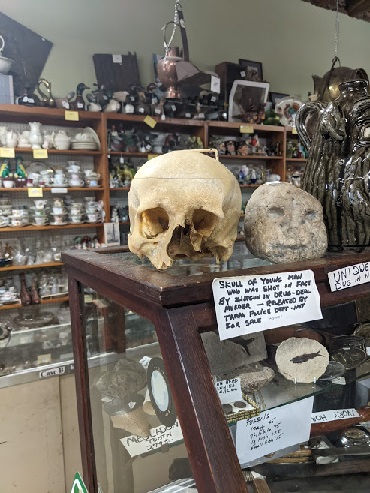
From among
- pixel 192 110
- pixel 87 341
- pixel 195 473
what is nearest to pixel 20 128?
pixel 192 110

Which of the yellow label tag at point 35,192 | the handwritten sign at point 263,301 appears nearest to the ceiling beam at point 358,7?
the yellow label tag at point 35,192

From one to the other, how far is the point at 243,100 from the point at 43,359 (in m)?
3.48

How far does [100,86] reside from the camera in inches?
140

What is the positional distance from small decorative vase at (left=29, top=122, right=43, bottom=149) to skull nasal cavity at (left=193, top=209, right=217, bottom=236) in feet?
9.49

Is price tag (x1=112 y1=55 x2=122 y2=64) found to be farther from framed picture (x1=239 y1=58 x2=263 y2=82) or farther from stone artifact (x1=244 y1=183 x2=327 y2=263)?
stone artifact (x1=244 y1=183 x2=327 y2=263)

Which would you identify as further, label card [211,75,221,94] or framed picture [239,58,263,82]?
framed picture [239,58,263,82]

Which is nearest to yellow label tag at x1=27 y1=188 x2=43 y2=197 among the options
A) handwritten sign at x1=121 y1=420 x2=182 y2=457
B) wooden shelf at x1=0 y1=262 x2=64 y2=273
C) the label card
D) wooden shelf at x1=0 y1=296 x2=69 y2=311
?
wooden shelf at x1=0 y1=262 x2=64 y2=273

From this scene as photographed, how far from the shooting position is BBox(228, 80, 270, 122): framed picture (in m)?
4.24

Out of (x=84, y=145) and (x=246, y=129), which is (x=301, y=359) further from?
(x=246, y=129)

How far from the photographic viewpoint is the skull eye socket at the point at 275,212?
725 millimetres

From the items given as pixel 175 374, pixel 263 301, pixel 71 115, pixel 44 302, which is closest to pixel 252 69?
pixel 71 115

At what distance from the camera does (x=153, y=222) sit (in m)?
0.73

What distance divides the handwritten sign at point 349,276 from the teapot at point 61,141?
3.07 meters

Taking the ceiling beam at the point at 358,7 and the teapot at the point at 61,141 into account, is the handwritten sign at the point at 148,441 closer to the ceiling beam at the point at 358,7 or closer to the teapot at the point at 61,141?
the teapot at the point at 61,141
